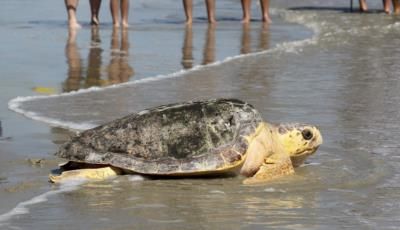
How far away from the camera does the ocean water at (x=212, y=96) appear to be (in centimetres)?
512

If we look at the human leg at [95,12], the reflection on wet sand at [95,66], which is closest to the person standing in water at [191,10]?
the human leg at [95,12]

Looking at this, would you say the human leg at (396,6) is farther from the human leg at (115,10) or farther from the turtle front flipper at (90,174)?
the turtle front flipper at (90,174)

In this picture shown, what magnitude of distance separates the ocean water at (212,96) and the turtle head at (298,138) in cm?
14

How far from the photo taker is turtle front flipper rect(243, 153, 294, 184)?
5.94 meters

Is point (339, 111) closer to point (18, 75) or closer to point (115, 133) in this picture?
point (115, 133)

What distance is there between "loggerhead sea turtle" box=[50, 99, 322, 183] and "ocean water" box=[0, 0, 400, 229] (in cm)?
10

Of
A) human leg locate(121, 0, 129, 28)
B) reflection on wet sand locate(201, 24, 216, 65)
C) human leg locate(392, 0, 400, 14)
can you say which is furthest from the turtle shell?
human leg locate(392, 0, 400, 14)

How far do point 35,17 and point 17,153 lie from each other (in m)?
11.5

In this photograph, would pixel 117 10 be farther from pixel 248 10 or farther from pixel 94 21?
pixel 248 10

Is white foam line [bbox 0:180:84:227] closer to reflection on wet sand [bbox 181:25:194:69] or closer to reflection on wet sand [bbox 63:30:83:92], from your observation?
reflection on wet sand [bbox 63:30:83:92]

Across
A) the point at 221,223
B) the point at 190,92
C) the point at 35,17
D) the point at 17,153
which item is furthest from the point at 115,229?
the point at 35,17

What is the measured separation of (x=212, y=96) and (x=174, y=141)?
11.1 ft

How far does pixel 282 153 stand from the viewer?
6137mm

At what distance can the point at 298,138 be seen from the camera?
20.5 feet
